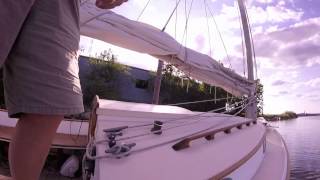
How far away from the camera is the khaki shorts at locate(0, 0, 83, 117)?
1274 millimetres

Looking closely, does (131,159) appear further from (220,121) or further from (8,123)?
(8,123)

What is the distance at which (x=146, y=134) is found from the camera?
2133 mm

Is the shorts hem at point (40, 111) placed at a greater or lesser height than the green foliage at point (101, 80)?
lesser

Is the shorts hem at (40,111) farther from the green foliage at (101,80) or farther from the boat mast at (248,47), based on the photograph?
the green foliage at (101,80)

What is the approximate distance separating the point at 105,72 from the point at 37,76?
2391 centimetres

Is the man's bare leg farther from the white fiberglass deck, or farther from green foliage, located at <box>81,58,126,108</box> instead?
green foliage, located at <box>81,58,126,108</box>

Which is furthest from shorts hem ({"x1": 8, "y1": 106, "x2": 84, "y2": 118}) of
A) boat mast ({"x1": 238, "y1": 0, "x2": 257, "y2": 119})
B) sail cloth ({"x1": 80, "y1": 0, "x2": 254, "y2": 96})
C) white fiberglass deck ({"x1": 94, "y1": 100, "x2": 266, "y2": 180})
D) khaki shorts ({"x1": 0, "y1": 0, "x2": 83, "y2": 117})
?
boat mast ({"x1": 238, "y1": 0, "x2": 257, "y2": 119})

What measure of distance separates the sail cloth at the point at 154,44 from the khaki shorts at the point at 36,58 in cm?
260

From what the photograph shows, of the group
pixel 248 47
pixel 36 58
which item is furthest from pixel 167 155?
pixel 248 47

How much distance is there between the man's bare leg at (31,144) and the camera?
1.32m

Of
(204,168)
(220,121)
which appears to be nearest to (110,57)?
(220,121)

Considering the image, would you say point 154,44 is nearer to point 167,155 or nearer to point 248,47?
point 248,47

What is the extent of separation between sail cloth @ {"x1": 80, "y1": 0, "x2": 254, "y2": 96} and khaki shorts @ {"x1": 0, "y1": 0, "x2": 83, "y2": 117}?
2.60 m

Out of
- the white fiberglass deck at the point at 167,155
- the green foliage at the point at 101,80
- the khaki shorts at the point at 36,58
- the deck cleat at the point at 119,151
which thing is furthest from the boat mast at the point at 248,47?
the green foliage at the point at 101,80
